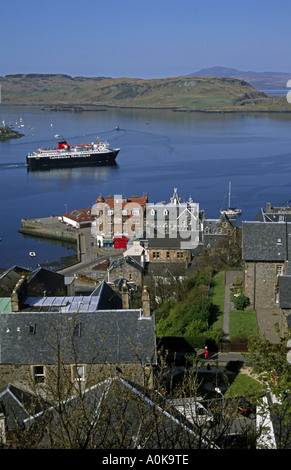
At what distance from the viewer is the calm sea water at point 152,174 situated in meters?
70.8

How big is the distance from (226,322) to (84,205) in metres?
53.2

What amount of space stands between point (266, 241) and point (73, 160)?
94.2 meters

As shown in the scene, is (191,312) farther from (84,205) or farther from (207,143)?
(207,143)

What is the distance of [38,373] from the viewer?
1597 cm

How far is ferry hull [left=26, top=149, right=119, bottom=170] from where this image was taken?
11412 centimetres

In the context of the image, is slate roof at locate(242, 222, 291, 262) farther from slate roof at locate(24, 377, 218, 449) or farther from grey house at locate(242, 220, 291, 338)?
slate roof at locate(24, 377, 218, 449)

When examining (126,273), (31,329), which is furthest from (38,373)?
(126,273)

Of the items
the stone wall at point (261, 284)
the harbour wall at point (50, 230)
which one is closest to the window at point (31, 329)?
the stone wall at point (261, 284)

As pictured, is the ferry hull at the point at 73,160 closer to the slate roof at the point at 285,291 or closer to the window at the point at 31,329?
the slate roof at the point at 285,291

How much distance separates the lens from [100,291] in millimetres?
19781

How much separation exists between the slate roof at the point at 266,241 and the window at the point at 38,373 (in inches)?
590

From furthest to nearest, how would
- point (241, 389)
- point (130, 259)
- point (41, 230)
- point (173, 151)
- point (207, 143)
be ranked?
point (207, 143)
point (173, 151)
point (41, 230)
point (130, 259)
point (241, 389)
